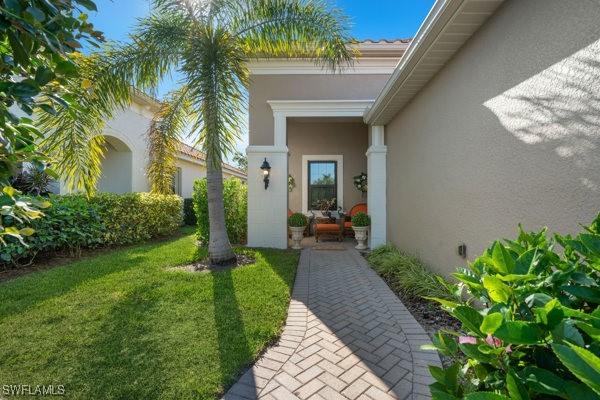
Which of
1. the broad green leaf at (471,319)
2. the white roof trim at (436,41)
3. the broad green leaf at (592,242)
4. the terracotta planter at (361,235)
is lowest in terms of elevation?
the terracotta planter at (361,235)

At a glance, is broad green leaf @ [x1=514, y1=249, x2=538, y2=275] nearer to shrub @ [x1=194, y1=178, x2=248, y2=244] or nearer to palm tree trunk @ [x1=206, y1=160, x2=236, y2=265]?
palm tree trunk @ [x1=206, y1=160, x2=236, y2=265]

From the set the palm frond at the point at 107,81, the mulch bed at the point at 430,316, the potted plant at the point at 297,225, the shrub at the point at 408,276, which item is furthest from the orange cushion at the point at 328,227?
the palm frond at the point at 107,81

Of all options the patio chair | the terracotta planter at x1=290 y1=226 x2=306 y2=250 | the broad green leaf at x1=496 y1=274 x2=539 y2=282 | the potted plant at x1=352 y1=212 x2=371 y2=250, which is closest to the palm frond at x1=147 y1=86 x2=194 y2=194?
the terracotta planter at x1=290 y1=226 x2=306 y2=250

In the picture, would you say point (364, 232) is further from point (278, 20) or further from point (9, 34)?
point (9, 34)

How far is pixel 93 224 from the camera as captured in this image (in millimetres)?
7449

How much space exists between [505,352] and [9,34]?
2214mm

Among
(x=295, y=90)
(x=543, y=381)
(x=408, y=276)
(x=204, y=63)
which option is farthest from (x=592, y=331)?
(x=295, y=90)

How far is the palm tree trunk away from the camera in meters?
5.84

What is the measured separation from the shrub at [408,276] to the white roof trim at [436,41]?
9.87 feet

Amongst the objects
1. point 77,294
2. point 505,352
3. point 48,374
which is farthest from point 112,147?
point 505,352

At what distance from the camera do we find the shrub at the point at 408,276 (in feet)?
14.1

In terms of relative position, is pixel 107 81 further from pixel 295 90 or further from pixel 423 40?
pixel 423 40

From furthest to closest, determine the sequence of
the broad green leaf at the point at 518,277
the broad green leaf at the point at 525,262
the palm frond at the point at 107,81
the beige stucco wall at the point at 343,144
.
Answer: the beige stucco wall at the point at 343,144
the palm frond at the point at 107,81
the broad green leaf at the point at 525,262
the broad green leaf at the point at 518,277

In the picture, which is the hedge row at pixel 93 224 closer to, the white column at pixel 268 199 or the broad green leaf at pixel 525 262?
the white column at pixel 268 199
